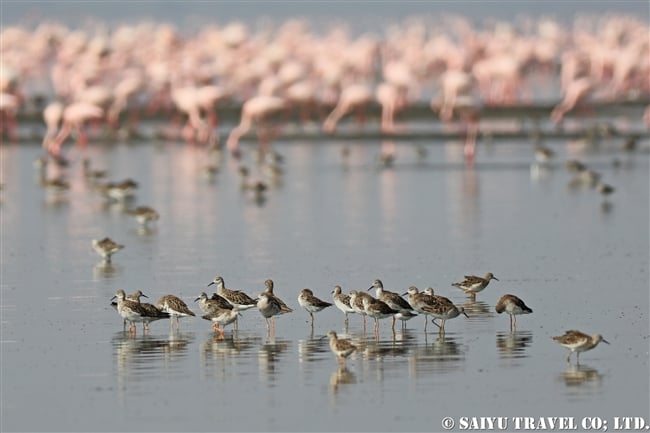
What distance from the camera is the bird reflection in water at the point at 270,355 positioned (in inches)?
541

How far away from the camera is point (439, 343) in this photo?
15.0 metres

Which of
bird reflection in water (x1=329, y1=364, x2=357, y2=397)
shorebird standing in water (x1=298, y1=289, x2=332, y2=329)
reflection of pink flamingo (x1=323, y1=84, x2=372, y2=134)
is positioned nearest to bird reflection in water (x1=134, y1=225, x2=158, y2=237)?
shorebird standing in water (x1=298, y1=289, x2=332, y2=329)

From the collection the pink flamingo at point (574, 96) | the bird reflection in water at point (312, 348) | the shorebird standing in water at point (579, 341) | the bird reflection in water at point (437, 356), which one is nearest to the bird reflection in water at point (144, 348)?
the bird reflection in water at point (312, 348)

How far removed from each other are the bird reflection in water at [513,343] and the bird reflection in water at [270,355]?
1877mm

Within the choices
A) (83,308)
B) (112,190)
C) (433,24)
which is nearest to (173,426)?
(83,308)

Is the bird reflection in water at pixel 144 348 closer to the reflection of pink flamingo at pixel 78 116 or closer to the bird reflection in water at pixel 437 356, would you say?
the bird reflection in water at pixel 437 356

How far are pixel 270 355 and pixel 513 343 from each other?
2.17 metres

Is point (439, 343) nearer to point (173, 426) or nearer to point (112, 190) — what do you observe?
point (173, 426)

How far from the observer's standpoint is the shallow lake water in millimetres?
12734

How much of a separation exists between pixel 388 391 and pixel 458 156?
24.7 m

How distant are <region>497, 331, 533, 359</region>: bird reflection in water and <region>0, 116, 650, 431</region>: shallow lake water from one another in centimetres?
3

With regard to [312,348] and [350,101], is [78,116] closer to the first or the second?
[350,101]

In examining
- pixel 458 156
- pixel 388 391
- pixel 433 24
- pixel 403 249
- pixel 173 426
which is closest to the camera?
pixel 173 426

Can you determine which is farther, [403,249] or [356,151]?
[356,151]
